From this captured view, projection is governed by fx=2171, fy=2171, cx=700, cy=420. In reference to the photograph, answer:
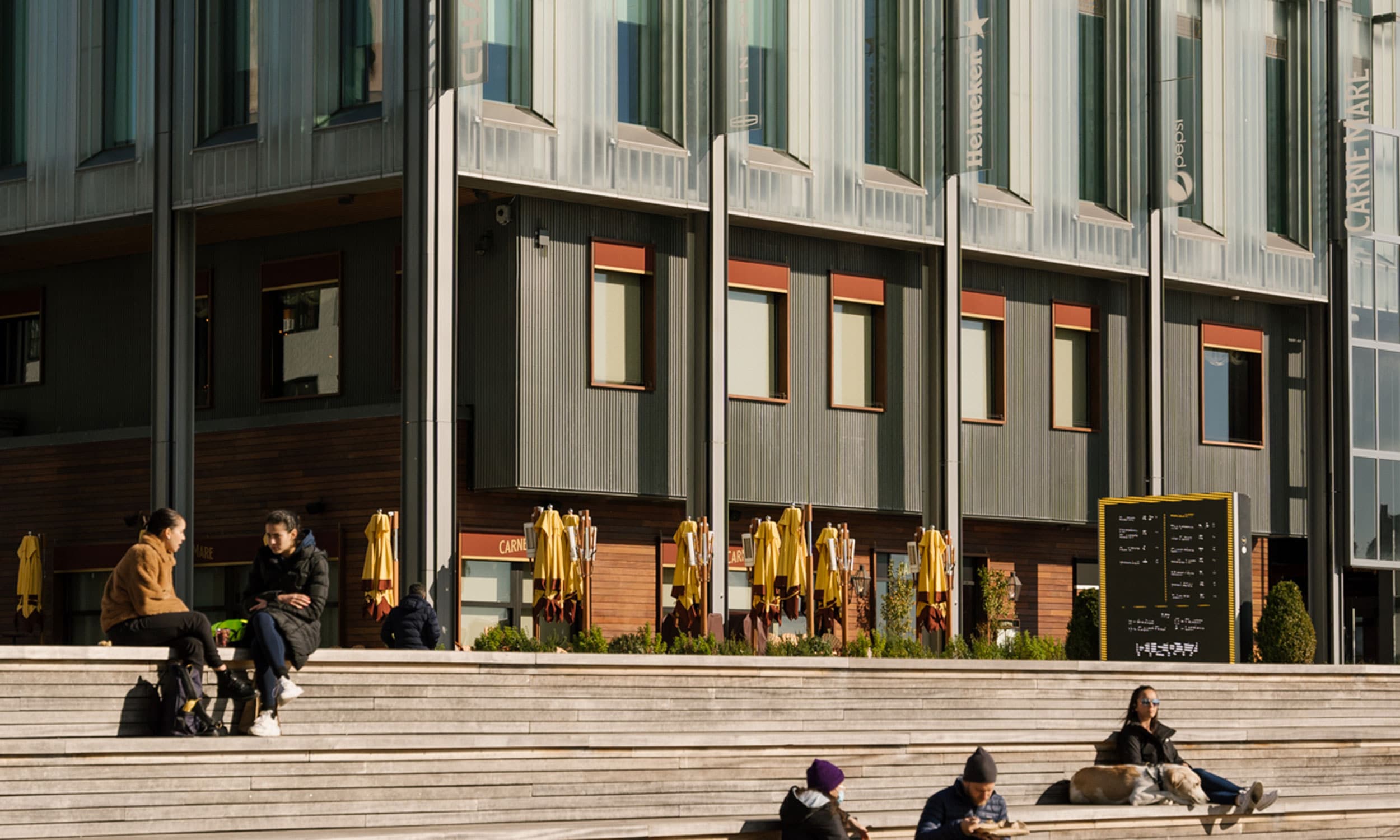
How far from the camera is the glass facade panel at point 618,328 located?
27047 millimetres

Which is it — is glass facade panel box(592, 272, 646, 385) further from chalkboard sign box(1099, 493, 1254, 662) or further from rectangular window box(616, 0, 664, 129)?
chalkboard sign box(1099, 493, 1254, 662)

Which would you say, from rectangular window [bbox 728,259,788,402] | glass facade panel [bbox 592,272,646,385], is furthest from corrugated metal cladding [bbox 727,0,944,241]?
glass facade panel [bbox 592,272,646,385]

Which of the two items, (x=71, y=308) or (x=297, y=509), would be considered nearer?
(x=297, y=509)

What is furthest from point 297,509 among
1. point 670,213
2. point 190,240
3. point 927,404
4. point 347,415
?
point 927,404

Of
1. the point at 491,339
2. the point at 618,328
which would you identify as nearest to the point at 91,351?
the point at 491,339

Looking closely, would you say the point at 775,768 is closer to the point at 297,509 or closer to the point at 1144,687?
the point at 1144,687

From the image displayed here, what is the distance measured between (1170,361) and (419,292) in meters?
13.7

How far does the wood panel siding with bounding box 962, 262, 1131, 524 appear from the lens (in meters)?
31.3

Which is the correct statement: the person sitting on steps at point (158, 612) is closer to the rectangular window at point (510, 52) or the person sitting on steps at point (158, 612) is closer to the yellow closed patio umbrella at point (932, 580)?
the rectangular window at point (510, 52)

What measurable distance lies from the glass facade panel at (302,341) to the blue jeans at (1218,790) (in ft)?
45.0

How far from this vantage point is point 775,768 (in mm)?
16125

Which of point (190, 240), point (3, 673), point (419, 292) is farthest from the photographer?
Result: point (190, 240)

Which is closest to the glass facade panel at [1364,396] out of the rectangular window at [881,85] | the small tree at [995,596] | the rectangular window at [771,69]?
the small tree at [995,596]

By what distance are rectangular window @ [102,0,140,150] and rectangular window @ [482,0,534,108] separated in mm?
4852
